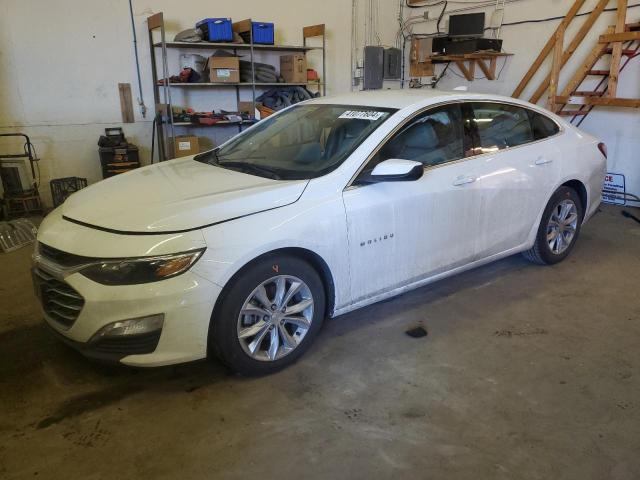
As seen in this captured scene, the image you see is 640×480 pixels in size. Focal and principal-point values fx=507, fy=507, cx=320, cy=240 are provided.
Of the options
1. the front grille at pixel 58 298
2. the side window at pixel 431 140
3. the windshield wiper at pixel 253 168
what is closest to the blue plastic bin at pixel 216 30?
the windshield wiper at pixel 253 168

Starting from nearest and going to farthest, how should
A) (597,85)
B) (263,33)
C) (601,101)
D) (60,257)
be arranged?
(60,257), (601,101), (597,85), (263,33)

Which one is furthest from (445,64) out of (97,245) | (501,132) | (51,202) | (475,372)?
(97,245)

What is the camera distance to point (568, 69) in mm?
6527

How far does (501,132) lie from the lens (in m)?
3.30

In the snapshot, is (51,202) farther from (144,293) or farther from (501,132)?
(501,132)

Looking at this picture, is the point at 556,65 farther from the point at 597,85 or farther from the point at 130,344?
the point at 130,344

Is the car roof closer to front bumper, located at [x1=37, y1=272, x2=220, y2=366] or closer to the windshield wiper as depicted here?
the windshield wiper

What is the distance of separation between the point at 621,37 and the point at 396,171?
424 centimetres

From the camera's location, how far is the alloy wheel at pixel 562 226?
3.71 metres

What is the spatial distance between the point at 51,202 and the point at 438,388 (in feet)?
17.5

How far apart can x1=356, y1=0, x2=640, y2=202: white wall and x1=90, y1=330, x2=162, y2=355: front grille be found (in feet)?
20.1

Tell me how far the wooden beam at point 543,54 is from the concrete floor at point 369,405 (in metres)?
4.43

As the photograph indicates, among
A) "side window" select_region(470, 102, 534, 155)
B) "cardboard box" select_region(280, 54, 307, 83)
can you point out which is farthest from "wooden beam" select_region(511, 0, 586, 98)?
"side window" select_region(470, 102, 534, 155)

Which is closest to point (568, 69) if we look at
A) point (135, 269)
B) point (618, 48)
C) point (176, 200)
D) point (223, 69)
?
point (618, 48)
